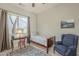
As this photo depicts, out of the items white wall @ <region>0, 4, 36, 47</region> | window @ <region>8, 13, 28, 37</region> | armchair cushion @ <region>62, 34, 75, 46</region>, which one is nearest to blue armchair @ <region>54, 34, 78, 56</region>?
armchair cushion @ <region>62, 34, 75, 46</region>

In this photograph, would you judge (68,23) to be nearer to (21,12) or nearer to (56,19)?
(56,19)

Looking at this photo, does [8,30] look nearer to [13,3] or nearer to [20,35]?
[20,35]

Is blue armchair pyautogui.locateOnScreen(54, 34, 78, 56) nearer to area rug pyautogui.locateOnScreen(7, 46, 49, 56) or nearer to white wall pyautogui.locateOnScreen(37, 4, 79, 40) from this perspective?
white wall pyautogui.locateOnScreen(37, 4, 79, 40)

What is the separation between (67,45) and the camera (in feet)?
5.10

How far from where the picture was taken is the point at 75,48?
150 centimetres

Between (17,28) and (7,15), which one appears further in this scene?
(17,28)

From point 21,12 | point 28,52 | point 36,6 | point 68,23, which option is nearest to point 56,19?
point 68,23

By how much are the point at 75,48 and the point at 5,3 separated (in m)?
1.25

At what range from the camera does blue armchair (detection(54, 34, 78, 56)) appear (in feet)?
4.94

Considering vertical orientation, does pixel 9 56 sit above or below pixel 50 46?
below

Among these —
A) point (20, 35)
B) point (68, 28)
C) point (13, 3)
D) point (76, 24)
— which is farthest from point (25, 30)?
point (76, 24)

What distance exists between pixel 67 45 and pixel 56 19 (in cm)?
45

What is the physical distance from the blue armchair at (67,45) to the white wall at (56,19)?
79 mm

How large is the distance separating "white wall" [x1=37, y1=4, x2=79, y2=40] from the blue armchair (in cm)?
8
